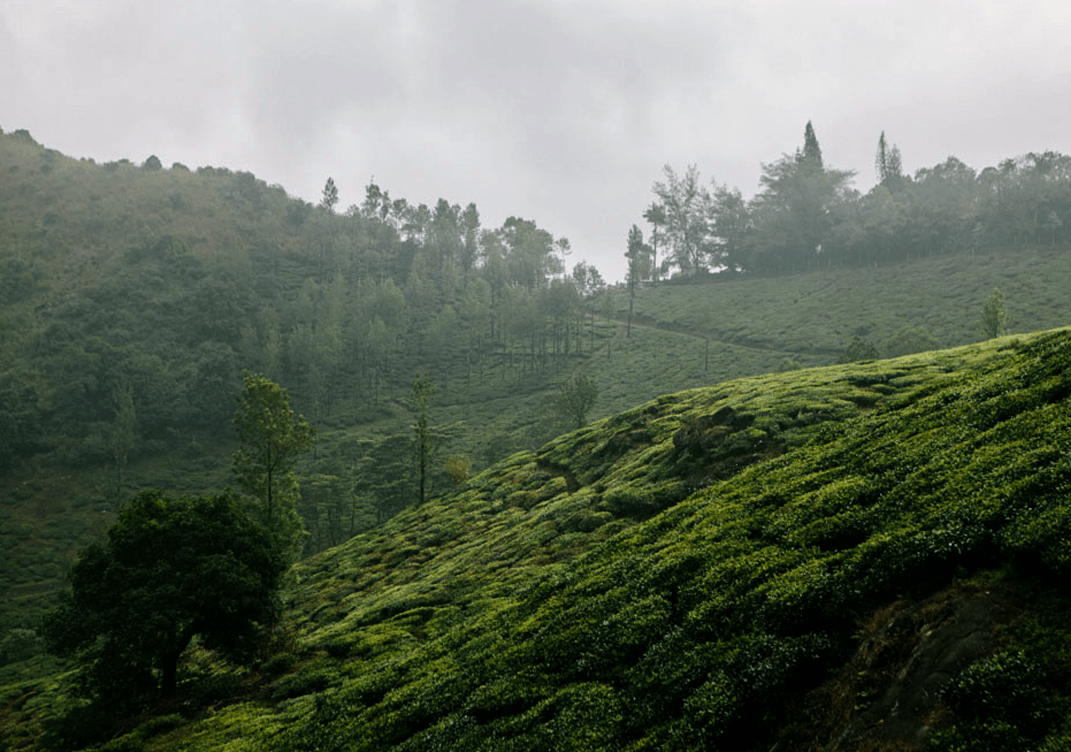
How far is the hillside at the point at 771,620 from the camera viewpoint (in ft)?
35.8

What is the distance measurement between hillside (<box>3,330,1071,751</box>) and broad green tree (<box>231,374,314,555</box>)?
825 inches

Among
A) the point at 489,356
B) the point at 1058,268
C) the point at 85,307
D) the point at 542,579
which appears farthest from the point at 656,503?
the point at 85,307

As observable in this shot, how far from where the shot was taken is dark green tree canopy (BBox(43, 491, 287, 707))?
33.6 m

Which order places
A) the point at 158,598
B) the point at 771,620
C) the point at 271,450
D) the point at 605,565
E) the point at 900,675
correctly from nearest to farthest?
the point at 900,675, the point at 771,620, the point at 605,565, the point at 158,598, the point at 271,450

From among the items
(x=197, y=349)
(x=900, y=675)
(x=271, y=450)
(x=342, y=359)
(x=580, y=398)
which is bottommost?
(x=580, y=398)

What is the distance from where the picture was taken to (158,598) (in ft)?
112

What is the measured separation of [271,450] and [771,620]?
55209 millimetres

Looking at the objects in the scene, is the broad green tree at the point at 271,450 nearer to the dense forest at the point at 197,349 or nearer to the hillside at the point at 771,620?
the hillside at the point at 771,620

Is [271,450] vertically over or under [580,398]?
over

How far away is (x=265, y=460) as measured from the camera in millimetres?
58250

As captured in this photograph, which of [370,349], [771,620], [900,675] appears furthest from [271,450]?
[370,349]

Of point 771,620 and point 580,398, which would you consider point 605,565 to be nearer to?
point 771,620

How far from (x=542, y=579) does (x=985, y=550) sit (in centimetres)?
2006

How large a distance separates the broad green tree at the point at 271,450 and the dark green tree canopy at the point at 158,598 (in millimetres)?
18312
